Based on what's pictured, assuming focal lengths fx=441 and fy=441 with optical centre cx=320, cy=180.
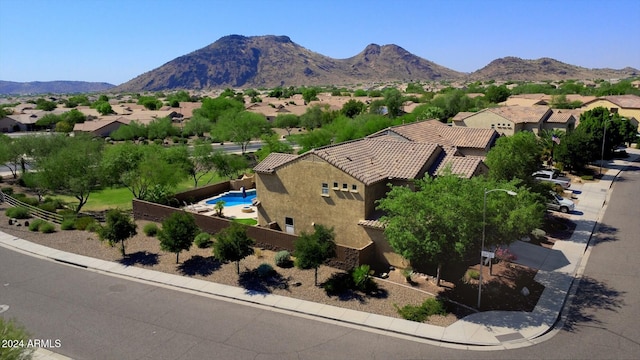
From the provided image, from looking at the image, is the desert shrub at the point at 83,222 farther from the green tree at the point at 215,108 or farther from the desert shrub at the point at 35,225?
the green tree at the point at 215,108

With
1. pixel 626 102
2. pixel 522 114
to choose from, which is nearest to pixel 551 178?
pixel 522 114

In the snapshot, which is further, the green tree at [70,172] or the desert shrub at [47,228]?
the green tree at [70,172]

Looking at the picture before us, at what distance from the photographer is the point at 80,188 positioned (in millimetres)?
37625

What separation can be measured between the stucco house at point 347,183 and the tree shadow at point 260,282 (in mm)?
5239

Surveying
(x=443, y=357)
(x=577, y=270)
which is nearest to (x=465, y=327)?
(x=443, y=357)

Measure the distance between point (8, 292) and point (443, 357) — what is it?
2250 centimetres

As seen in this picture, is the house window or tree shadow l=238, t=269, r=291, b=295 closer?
tree shadow l=238, t=269, r=291, b=295

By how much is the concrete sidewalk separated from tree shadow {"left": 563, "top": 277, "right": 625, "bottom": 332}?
541mm

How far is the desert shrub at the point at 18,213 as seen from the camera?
36281 mm

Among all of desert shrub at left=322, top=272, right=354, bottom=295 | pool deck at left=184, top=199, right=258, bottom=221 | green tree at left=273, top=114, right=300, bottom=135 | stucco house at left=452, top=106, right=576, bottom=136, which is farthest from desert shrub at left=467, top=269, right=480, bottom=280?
green tree at left=273, top=114, right=300, bottom=135

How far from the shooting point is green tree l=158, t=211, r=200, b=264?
2622cm

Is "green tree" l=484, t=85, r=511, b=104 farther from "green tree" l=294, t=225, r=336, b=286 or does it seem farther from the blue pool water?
"green tree" l=294, t=225, r=336, b=286

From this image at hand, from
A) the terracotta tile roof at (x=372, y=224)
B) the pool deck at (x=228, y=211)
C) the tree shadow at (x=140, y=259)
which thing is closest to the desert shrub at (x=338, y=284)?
the terracotta tile roof at (x=372, y=224)

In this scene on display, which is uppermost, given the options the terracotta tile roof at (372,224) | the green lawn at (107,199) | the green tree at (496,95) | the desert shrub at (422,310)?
the green tree at (496,95)
